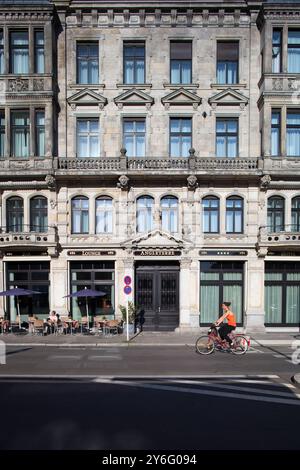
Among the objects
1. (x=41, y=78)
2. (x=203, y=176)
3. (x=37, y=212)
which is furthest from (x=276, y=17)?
(x=37, y=212)

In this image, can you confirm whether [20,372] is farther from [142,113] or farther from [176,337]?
[142,113]

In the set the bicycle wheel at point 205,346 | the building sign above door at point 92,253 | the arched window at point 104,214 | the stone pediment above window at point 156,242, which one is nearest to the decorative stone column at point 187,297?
the stone pediment above window at point 156,242

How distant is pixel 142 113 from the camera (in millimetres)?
18375

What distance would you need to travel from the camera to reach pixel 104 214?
60.5 feet

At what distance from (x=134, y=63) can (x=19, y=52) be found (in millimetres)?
6267

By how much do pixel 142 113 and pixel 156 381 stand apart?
14081 mm

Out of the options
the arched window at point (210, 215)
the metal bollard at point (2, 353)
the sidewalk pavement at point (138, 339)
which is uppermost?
the arched window at point (210, 215)

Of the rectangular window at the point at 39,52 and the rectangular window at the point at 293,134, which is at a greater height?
the rectangular window at the point at 39,52

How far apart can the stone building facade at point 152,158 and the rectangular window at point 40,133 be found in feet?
0.35

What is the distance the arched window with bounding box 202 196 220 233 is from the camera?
18344 millimetres

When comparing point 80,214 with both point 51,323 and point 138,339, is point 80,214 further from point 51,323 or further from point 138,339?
point 138,339

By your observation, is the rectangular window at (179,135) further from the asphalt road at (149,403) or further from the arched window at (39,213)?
the asphalt road at (149,403)

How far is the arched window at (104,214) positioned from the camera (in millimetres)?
18422

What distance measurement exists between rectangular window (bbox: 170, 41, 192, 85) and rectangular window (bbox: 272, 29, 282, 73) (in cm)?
445
